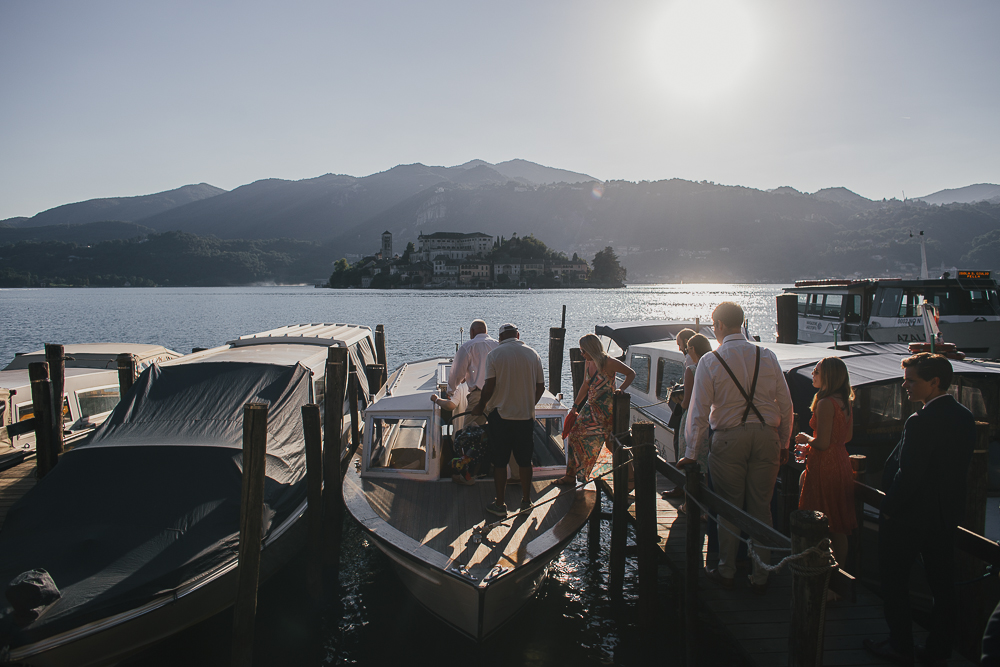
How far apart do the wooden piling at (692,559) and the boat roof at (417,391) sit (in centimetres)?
264

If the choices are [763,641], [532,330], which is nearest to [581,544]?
[763,641]

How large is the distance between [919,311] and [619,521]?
17425mm

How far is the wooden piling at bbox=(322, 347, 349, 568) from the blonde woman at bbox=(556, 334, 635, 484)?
3474 millimetres

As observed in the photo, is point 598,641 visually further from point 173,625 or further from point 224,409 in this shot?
point 224,409

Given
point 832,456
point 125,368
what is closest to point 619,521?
point 832,456

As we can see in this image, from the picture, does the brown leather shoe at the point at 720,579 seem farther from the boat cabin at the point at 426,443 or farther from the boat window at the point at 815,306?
the boat window at the point at 815,306

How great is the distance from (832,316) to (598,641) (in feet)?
64.3

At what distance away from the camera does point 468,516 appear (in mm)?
6824

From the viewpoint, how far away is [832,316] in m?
22.1

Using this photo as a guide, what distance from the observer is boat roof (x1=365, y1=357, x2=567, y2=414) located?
8.05 m

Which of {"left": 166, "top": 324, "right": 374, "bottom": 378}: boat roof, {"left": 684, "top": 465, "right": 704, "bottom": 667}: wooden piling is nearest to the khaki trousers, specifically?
{"left": 684, "top": 465, "right": 704, "bottom": 667}: wooden piling

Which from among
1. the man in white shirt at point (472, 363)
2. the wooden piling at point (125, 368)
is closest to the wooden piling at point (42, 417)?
the wooden piling at point (125, 368)

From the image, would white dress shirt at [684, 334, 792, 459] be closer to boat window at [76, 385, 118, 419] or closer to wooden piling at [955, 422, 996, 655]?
wooden piling at [955, 422, 996, 655]

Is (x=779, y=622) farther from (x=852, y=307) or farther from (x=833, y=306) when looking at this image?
(x=833, y=306)
